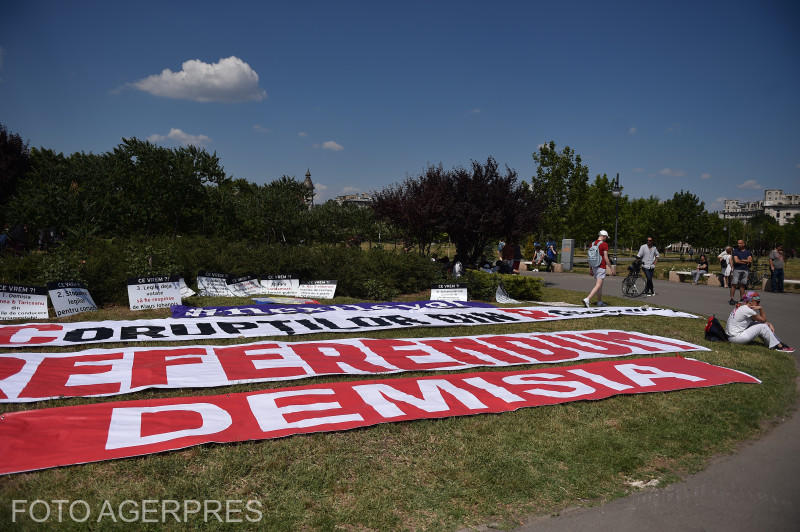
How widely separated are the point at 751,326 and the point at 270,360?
8339 millimetres

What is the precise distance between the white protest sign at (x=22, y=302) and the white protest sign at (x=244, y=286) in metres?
4.31

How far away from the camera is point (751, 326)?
8.99 m

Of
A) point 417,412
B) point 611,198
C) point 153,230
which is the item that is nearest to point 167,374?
point 417,412

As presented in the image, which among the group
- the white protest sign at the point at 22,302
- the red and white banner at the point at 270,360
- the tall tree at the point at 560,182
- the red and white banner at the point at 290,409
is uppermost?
the tall tree at the point at 560,182

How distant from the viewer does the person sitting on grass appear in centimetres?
882

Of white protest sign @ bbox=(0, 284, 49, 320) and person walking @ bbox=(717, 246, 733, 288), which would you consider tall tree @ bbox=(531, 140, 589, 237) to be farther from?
white protest sign @ bbox=(0, 284, 49, 320)

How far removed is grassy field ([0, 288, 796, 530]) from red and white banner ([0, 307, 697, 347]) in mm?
2865

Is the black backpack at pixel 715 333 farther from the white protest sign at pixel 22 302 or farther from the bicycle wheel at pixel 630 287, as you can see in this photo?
the white protest sign at pixel 22 302

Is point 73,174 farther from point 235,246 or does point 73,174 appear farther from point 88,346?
point 88,346

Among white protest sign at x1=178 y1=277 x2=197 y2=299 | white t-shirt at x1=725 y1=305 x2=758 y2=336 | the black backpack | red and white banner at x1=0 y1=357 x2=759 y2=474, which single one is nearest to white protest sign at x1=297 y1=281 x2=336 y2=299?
white protest sign at x1=178 y1=277 x2=197 y2=299

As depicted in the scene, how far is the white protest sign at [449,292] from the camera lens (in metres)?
13.6

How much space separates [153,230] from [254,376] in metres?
15.8

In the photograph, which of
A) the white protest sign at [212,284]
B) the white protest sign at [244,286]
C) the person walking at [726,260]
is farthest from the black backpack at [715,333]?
the white protest sign at [212,284]

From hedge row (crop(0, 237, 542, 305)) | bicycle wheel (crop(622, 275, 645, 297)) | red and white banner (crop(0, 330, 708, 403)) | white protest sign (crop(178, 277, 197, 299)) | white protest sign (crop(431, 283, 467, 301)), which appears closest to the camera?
red and white banner (crop(0, 330, 708, 403))
